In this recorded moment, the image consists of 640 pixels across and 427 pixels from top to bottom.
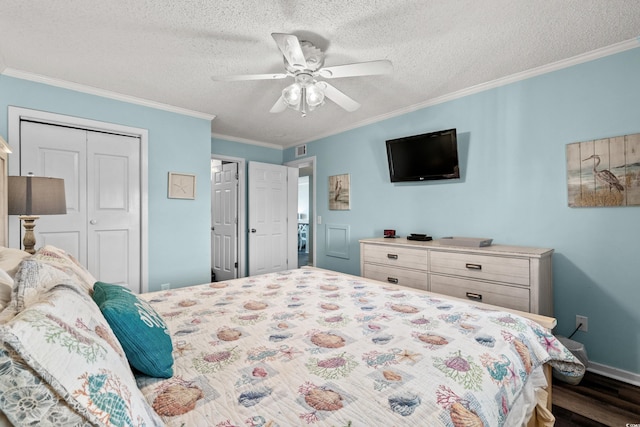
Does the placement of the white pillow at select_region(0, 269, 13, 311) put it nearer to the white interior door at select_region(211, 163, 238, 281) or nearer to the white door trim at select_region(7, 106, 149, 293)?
the white door trim at select_region(7, 106, 149, 293)

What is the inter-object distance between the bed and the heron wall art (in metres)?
1.39

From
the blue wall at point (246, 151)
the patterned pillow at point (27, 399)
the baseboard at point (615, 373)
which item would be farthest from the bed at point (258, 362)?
the blue wall at point (246, 151)

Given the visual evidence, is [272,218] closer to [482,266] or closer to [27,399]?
[482,266]

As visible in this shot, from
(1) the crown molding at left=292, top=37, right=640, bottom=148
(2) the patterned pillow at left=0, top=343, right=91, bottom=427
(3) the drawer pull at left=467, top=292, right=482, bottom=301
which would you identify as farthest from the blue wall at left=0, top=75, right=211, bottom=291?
(2) the patterned pillow at left=0, top=343, right=91, bottom=427

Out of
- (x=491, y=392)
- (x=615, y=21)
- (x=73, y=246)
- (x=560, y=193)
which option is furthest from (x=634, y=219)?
(x=73, y=246)

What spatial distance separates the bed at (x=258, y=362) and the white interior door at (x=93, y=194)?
1959 mm

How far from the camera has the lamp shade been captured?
2.01 meters

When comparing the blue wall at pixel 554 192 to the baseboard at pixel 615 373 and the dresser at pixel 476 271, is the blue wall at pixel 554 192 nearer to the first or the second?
the baseboard at pixel 615 373

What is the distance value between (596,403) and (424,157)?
234 centimetres

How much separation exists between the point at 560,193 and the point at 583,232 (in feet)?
1.14

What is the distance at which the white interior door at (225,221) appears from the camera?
4.81 m

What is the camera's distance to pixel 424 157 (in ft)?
10.6

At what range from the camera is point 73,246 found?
2.96 meters

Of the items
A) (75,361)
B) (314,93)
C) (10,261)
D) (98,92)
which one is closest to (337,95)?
(314,93)
